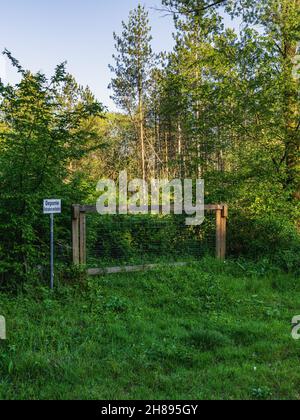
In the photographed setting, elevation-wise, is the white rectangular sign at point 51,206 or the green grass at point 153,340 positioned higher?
the white rectangular sign at point 51,206

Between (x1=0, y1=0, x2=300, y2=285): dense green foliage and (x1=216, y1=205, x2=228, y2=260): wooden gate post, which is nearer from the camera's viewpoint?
(x1=0, y1=0, x2=300, y2=285): dense green foliage

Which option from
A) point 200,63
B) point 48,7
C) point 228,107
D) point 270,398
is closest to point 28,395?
point 270,398

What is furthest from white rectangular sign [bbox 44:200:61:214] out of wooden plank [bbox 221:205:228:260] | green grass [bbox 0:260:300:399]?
wooden plank [bbox 221:205:228:260]

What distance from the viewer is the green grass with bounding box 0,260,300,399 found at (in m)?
3.39

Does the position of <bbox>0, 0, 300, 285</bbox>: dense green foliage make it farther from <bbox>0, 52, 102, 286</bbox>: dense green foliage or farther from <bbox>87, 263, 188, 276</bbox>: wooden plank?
<bbox>87, 263, 188, 276</bbox>: wooden plank

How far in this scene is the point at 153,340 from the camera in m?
4.41

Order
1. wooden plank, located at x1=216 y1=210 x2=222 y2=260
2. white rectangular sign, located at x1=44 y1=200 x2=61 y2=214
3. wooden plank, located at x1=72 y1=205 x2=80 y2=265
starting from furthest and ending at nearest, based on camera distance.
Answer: wooden plank, located at x1=216 y1=210 x2=222 y2=260
wooden plank, located at x1=72 y1=205 x2=80 y2=265
white rectangular sign, located at x1=44 y1=200 x2=61 y2=214

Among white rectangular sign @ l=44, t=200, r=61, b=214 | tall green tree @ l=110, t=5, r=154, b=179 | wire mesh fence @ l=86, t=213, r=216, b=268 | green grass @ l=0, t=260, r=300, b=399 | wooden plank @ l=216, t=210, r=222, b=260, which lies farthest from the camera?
tall green tree @ l=110, t=5, r=154, b=179

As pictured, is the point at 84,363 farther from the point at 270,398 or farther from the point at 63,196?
the point at 63,196

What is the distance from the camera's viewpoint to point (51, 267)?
5742mm

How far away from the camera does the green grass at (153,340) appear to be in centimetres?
339

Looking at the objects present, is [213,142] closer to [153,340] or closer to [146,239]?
[146,239]

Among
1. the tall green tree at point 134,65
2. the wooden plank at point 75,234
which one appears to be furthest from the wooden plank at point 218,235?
the tall green tree at point 134,65

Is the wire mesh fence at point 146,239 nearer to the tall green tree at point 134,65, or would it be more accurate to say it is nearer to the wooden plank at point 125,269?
the wooden plank at point 125,269
